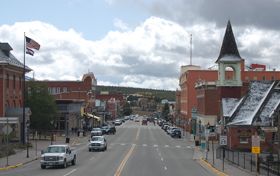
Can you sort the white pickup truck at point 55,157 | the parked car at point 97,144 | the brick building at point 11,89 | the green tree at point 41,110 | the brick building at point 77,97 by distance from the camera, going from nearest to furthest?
the white pickup truck at point 55,157
the parked car at point 97,144
the brick building at point 11,89
the green tree at point 41,110
the brick building at point 77,97

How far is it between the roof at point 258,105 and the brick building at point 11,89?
24.3 meters

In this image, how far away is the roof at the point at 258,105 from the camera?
63.5 m

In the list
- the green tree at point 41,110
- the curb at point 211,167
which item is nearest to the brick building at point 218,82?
the green tree at point 41,110

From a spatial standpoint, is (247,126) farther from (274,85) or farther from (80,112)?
(80,112)

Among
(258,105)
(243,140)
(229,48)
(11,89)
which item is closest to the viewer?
(258,105)

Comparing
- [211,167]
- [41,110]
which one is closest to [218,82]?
[41,110]

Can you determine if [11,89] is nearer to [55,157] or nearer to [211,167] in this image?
[55,157]

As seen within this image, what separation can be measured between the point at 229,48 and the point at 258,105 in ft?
63.7

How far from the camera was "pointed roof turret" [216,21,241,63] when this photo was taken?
8456cm

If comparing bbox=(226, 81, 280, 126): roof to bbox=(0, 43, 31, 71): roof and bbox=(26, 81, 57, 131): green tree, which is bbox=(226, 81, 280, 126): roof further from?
bbox=(0, 43, 31, 71): roof

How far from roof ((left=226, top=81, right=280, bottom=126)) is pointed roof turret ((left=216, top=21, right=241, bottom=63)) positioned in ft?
39.8

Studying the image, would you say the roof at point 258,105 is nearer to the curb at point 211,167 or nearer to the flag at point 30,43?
the curb at point 211,167

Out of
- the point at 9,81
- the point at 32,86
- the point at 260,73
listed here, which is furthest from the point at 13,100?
the point at 260,73

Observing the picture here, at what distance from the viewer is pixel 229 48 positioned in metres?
A: 84.6
